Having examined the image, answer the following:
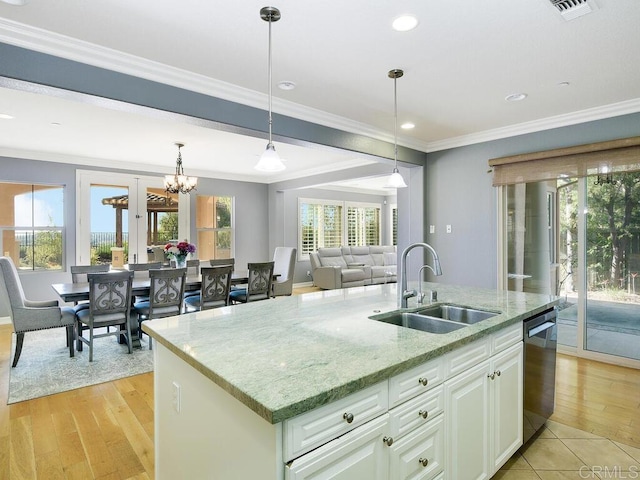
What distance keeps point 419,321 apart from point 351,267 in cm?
660

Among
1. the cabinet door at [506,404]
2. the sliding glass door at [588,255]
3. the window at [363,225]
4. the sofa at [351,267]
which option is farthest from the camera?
the window at [363,225]

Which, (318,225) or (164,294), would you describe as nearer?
(164,294)

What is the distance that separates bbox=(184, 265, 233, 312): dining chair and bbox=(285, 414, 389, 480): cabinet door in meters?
3.44

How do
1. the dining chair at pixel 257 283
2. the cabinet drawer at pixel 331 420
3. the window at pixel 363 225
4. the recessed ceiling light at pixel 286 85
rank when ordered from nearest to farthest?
the cabinet drawer at pixel 331 420
the recessed ceiling light at pixel 286 85
the dining chair at pixel 257 283
the window at pixel 363 225

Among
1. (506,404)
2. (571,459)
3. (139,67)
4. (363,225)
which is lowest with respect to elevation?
(571,459)

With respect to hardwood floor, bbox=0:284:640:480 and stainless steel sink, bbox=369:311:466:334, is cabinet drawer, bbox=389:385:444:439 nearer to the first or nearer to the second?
stainless steel sink, bbox=369:311:466:334

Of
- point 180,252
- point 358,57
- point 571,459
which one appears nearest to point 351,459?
point 571,459

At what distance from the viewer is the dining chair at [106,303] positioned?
3752mm

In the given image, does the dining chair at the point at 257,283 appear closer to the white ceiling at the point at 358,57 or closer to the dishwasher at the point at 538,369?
the white ceiling at the point at 358,57

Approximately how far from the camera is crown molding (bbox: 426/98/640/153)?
369 centimetres

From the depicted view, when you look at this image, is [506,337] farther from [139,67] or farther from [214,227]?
[214,227]

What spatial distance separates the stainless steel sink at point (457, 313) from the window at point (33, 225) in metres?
6.02

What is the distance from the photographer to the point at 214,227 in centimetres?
782

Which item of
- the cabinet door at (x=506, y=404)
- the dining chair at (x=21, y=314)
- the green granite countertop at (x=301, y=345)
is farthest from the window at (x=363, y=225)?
the cabinet door at (x=506, y=404)
